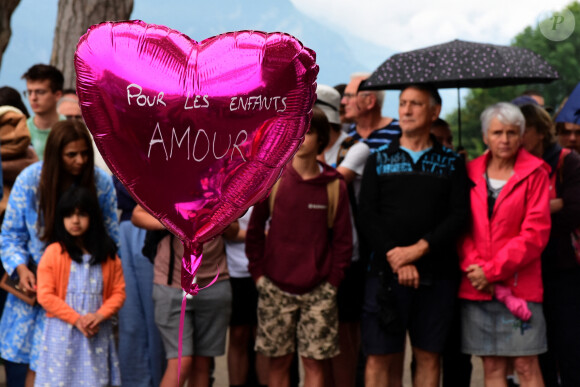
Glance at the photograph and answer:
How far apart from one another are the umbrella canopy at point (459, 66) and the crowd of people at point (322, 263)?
18 centimetres

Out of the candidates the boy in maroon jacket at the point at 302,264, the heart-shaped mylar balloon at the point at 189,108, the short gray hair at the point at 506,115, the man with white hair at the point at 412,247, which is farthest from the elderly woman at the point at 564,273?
the heart-shaped mylar balloon at the point at 189,108

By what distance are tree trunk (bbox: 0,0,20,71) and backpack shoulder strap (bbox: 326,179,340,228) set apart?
556 cm

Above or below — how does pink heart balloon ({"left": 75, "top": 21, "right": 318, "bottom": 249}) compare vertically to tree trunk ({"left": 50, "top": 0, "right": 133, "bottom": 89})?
below

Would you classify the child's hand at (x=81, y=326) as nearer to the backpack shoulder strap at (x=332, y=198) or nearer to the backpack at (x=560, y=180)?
the backpack shoulder strap at (x=332, y=198)

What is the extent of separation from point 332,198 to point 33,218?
5.30 ft

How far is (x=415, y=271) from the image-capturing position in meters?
4.65

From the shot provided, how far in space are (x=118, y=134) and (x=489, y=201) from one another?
241 centimetres

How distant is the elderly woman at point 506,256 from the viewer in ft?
15.3

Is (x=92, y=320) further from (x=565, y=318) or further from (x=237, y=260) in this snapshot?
(x=565, y=318)

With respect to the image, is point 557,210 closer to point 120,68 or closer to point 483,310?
point 483,310

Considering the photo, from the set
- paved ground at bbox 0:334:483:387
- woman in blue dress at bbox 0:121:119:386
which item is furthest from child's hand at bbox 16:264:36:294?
paved ground at bbox 0:334:483:387

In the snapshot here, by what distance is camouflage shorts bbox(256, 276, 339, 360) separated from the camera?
15.4ft

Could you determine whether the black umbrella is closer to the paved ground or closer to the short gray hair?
the short gray hair

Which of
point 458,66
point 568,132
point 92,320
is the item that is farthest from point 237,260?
point 568,132
